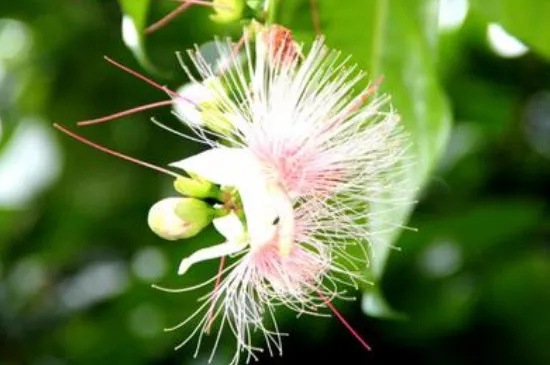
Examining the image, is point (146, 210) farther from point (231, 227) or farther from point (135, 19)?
point (231, 227)

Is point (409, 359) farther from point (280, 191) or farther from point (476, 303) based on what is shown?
point (280, 191)

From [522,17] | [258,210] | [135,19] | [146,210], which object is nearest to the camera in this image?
[258,210]

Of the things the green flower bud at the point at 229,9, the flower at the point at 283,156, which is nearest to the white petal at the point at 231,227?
the flower at the point at 283,156

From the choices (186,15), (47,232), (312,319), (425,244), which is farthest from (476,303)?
(47,232)

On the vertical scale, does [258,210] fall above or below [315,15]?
below

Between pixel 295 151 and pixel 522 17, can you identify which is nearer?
pixel 295 151

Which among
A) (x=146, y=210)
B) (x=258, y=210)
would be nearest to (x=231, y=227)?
(x=258, y=210)

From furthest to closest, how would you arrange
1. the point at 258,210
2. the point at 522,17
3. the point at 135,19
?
the point at 522,17 → the point at 135,19 → the point at 258,210
